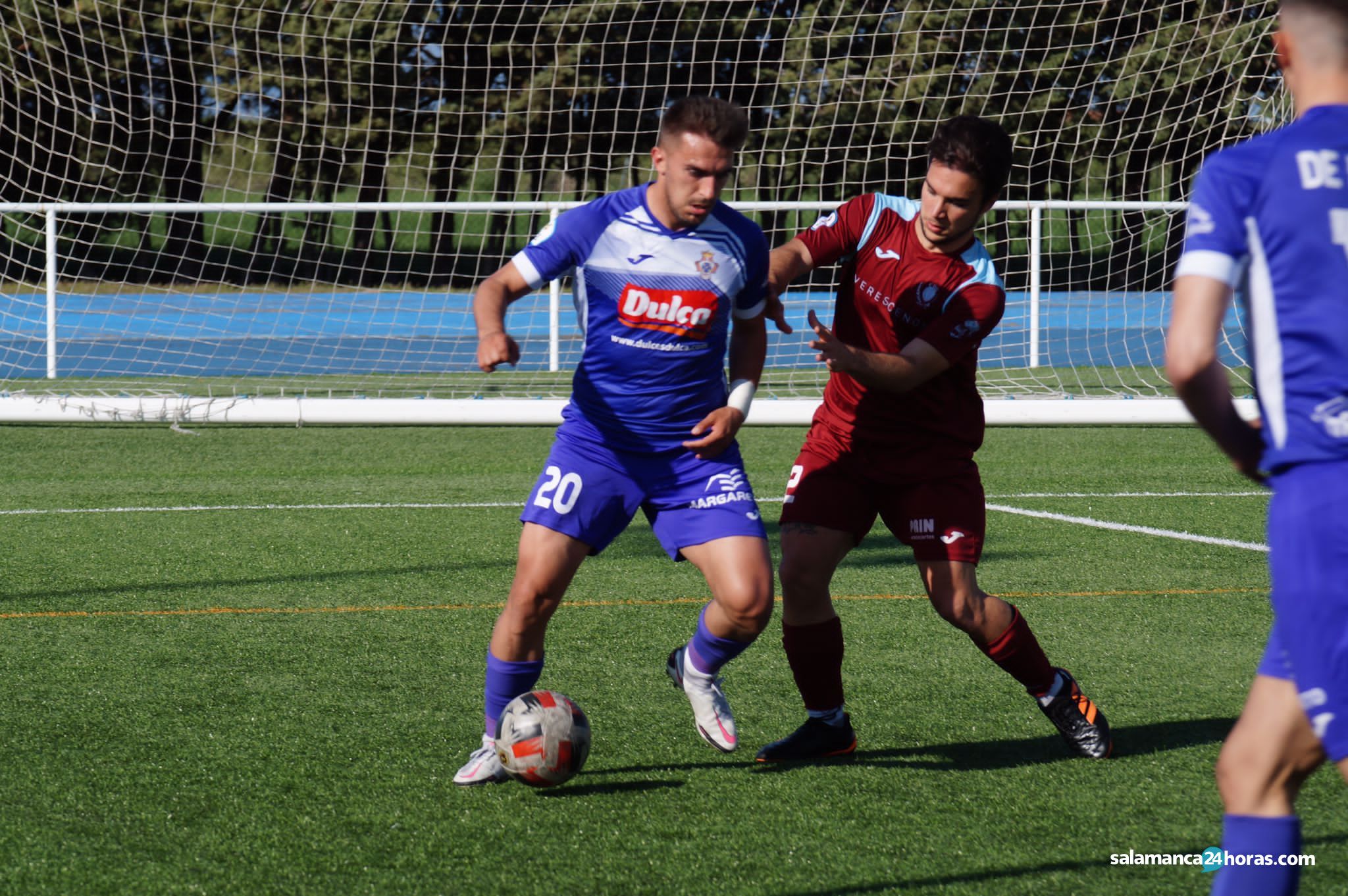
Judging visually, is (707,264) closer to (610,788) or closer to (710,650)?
(710,650)

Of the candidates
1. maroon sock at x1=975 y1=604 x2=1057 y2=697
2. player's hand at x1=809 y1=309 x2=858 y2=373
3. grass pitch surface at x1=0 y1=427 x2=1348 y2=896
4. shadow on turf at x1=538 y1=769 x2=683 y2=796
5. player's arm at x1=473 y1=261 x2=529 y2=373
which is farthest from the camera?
maroon sock at x1=975 y1=604 x2=1057 y2=697

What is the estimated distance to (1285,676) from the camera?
2.21 m

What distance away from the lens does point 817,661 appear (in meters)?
4.03

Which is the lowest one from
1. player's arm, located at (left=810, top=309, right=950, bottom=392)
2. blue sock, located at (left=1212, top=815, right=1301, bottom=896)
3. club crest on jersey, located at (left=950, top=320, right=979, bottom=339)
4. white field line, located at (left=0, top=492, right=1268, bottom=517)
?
white field line, located at (left=0, top=492, right=1268, bottom=517)

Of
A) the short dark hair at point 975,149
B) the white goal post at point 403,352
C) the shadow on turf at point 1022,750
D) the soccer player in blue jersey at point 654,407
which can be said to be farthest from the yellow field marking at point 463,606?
the white goal post at point 403,352

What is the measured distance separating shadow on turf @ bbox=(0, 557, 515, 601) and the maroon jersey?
115 inches

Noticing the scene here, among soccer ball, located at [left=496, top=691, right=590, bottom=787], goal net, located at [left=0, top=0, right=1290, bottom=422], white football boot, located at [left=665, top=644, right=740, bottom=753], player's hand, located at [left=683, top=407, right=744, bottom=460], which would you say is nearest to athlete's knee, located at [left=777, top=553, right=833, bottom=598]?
white football boot, located at [left=665, top=644, right=740, bottom=753]

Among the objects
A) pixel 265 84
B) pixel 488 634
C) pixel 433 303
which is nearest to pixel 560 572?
pixel 488 634

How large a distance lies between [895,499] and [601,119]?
10224 mm

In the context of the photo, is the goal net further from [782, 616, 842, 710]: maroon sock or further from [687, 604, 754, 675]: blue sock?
[687, 604, 754, 675]: blue sock

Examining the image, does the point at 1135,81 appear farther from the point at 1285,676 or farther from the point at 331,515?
the point at 1285,676

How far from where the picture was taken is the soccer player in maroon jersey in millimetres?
3945

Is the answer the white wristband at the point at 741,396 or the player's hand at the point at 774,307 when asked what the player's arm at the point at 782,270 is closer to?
the player's hand at the point at 774,307

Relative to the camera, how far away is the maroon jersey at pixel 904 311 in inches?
156
